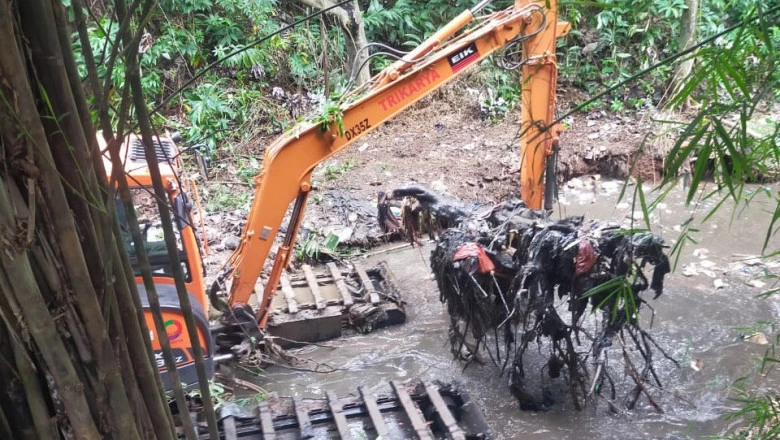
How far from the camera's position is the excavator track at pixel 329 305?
18.8 feet

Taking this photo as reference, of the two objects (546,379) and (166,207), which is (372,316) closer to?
(546,379)

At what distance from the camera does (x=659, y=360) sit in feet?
17.4

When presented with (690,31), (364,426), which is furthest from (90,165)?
(690,31)

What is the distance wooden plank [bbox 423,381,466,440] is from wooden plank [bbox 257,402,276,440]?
1.01m

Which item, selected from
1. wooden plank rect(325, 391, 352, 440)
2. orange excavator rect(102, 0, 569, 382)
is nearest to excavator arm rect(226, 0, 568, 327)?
orange excavator rect(102, 0, 569, 382)

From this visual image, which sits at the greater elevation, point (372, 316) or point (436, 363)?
point (372, 316)

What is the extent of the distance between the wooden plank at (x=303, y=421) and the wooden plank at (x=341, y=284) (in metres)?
1.59

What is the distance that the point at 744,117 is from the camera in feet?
5.51

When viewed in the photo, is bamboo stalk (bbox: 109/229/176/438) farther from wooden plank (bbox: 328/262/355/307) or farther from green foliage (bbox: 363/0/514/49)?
green foliage (bbox: 363/0/514/49)

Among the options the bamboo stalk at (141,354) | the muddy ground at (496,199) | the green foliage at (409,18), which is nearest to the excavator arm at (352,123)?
the muddy ground at (496,199)

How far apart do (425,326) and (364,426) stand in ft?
5.90

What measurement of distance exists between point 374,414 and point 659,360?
235cm

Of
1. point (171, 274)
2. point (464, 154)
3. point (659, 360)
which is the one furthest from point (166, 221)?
point (464, 154)

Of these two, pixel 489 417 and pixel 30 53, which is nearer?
pixel 30 53
